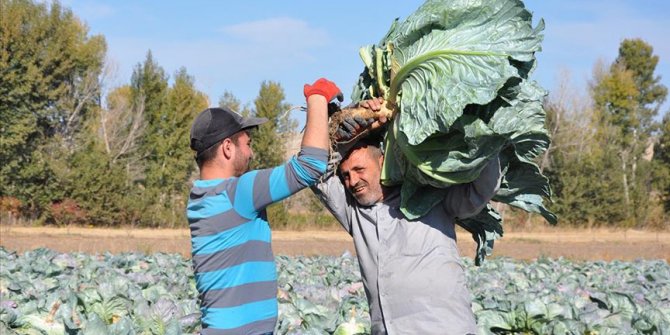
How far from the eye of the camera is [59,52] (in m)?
40.2

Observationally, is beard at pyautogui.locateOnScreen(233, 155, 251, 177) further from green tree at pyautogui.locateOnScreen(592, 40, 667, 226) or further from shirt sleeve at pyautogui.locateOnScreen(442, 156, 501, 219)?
green tree at pyautogui.locateOnScreen(592, 40, 667, 226)

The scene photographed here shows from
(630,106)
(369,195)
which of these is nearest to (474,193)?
(369,195)

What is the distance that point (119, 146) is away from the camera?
44688 millimetres

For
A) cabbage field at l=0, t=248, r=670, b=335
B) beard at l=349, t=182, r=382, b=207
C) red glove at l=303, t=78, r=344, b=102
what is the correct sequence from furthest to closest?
cabbage field at l=0, t=248, r=670, b=335 → beard at l=349, t=182, r=382, b=207 → red glove at l=303, t=78, r=344, b=102

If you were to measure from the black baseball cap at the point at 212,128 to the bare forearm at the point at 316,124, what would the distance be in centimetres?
35

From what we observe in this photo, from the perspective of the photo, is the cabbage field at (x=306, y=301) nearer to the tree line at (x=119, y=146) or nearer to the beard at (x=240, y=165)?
the beard at (x=240, y=165)

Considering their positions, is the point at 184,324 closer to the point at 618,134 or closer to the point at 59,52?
the point at 59,52

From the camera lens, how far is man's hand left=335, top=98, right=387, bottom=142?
3.40 meters

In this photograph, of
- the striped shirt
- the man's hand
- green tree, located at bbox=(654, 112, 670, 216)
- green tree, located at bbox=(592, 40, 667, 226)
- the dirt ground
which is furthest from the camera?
green tree, located at bbox=(592, 40, 667, 226)

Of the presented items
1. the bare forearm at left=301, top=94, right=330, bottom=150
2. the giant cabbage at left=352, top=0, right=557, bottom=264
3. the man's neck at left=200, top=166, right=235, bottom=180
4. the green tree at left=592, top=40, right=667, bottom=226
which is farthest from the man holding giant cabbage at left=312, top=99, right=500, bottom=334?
the green tree at left=592, top=40, right=667, bottom=226

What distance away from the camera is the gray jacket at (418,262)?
10.6 feet

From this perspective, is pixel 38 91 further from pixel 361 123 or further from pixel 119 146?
pixel 361 123

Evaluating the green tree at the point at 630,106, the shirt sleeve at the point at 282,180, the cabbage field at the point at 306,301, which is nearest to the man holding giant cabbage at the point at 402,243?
the shirt sleeve at the point at 282,180

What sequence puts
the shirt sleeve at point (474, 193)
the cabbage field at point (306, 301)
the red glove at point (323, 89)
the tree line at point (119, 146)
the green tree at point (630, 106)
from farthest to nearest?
the green tree at point (630, 106) → the tree line at point (119, 146) → the cabbage field at point (306, 301) → the red glove at point (323, 89) → the shirt sleeve at point (474, 193)
